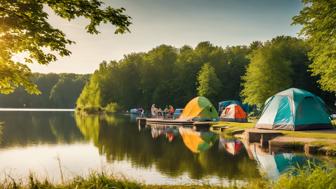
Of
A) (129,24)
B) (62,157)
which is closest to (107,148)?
(62,157)

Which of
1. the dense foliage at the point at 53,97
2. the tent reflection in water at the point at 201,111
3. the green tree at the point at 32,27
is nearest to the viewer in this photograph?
the green tree at the point at 32,27

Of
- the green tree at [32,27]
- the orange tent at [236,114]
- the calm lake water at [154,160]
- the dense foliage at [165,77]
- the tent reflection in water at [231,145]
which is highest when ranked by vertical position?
the dense foliage at [165,77]

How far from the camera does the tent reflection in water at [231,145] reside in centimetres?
2191

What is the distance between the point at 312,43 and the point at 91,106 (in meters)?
79.0

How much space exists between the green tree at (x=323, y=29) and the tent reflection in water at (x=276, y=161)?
222 inches

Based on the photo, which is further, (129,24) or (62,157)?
(62,157)

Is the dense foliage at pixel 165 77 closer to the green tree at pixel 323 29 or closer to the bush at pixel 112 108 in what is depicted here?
the bush at pixel 112 108

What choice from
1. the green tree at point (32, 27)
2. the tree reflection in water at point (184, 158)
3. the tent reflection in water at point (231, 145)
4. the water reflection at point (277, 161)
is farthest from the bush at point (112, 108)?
the green tree at point (32, 27)

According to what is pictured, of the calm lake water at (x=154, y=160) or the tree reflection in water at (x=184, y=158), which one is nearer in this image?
the calm lake water at (x=154, y=160)

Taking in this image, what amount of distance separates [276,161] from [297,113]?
10.1 metres

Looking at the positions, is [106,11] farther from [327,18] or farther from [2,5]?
[327,18]

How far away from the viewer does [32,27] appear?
8.61 metres

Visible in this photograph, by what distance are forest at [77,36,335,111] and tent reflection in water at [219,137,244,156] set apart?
78.6ft

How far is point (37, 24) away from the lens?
8797mm
